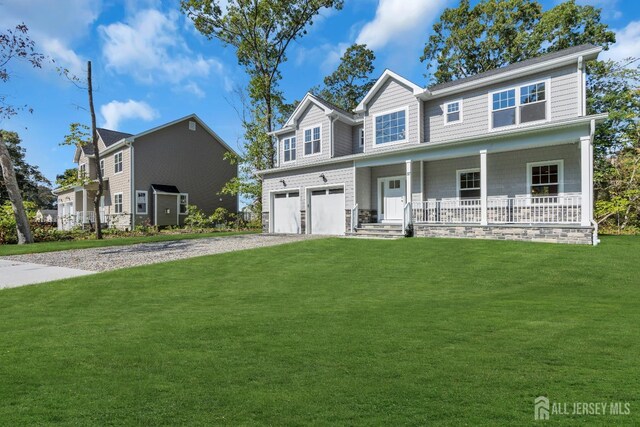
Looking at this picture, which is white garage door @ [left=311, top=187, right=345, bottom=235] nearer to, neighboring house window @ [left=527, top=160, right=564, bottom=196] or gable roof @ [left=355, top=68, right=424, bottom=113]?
gable roof @ [left=355, top=68, right=424, bottom=113]

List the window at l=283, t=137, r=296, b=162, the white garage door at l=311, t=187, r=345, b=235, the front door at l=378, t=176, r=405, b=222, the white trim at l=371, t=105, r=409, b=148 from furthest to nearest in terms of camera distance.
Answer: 1. the window at l=283, t=137, r=296, b=162
2. the white garage door at l=311, t=187, r=345, b=235
3. the front door at l=378, t=176, r=405, b=222
4. the white trim at l=371, t=105, r=409, b=148

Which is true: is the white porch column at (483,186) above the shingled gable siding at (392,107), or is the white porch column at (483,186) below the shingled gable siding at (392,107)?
below

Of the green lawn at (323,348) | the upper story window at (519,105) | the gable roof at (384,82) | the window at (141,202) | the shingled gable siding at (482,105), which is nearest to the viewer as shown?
the green lawn at (323,348)

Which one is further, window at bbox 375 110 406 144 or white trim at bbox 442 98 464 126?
window at bbox 375 110 406 144

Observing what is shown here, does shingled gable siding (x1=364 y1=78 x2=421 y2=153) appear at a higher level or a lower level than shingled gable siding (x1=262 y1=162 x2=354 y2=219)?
higher

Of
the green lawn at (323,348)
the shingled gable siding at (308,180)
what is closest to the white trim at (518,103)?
the shingled gable siding at (308,180)

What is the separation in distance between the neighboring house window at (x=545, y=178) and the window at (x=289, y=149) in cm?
1238

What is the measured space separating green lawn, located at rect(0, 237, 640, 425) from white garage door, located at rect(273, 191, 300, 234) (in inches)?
442

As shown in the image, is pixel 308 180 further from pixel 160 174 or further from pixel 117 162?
pixel 117 162

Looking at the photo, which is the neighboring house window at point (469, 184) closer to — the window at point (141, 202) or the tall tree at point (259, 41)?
the tall tree at point (259, 41)

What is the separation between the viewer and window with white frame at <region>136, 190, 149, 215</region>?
25.6 m

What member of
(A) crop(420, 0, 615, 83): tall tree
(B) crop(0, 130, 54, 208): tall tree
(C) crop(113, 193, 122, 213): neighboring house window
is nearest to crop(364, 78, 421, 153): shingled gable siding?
(A) crop(420, 0, 615, 83): tall tree

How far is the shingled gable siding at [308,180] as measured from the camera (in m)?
16.7

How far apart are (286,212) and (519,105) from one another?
12275 millimetres
